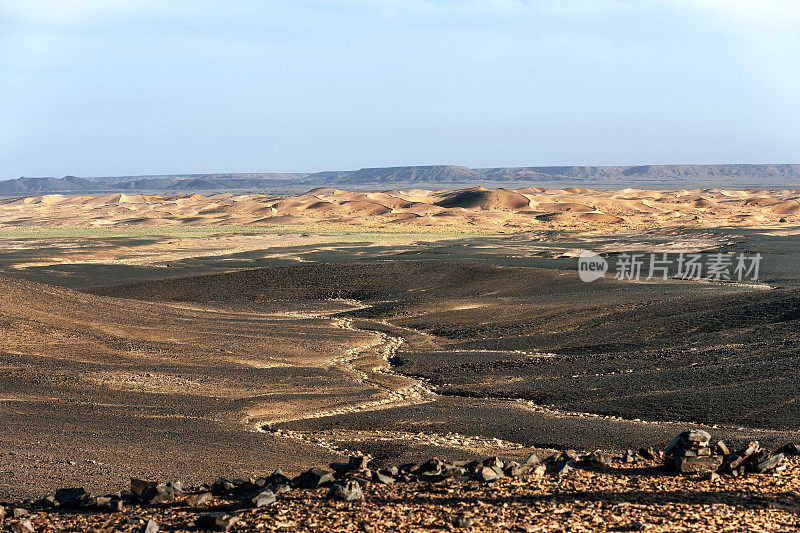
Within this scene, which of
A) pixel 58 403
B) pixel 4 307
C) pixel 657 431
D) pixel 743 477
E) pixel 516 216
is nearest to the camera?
pixel 743 477

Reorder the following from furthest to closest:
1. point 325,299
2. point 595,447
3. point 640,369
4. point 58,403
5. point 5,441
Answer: point 325,299 < point 640,369 < point 58,403 < point 595,447 < point 5,441

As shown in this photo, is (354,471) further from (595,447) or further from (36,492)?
(595,447)

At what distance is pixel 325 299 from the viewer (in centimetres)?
3095

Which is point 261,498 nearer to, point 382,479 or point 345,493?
point 345,493

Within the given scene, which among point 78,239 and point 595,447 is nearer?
point 595,447

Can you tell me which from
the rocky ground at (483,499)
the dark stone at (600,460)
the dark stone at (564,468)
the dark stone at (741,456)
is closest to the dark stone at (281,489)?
the rocky ground at (483,499)

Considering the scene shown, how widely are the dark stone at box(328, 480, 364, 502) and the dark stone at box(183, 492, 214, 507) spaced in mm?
1091

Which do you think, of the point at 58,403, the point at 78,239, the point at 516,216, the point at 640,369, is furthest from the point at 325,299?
the point at 516,216

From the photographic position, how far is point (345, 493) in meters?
7.61

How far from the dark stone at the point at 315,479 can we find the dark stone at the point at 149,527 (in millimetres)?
1634

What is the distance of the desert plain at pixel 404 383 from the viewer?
305 inches

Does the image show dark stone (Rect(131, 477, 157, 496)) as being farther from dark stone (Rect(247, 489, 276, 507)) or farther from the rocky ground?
dark stone (Rect(247, 489, 276, 507))

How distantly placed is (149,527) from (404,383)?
10.9 metres

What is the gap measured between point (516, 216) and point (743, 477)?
68507 mm
